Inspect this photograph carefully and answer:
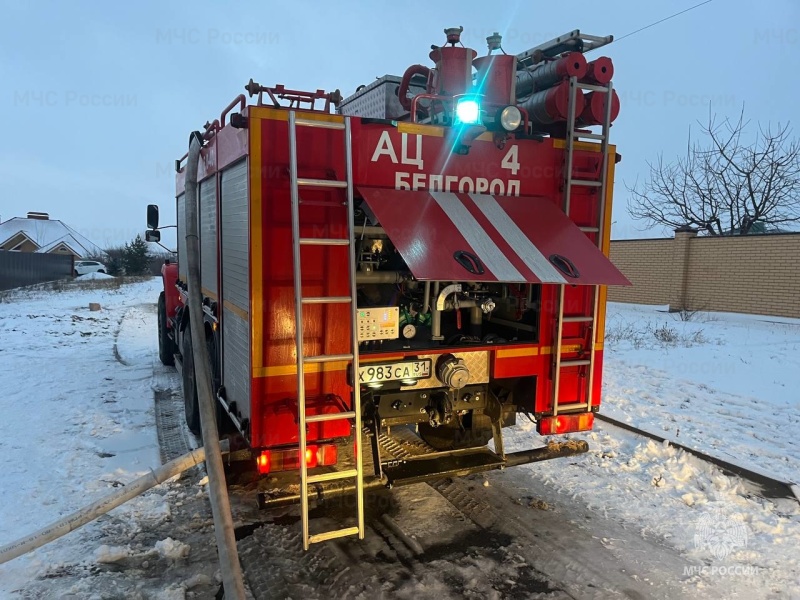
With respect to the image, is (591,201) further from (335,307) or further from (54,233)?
(54,233)

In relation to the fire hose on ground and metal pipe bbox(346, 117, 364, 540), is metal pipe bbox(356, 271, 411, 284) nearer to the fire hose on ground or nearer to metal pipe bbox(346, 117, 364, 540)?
metal pipe bbox(346, 117, 364, 540)

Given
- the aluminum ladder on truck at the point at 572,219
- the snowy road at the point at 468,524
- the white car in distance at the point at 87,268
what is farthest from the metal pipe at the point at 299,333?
the white car in distance at the point at 87,268

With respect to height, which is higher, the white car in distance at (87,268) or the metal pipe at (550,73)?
the metal pipe at (550,73)

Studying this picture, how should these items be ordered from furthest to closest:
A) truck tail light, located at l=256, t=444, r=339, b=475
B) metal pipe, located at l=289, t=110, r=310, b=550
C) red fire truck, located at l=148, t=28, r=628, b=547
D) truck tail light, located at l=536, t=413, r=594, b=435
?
1. truck tail light, located at l=536, t=413, r=594, b=435
2. truck tail light, located at l=256, t=444, r=339, b=475
3. red fire truck, located at l=148, t=28, r=628, b=547
4. metal pipe, located at l=289, t=110, r=310, b=550

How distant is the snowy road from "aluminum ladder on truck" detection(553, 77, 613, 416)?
3.18 feet

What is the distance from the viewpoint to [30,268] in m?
32.4

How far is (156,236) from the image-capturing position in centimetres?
857

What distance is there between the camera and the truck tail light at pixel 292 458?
3.43 m

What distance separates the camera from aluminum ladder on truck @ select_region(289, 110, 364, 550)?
10.3ft

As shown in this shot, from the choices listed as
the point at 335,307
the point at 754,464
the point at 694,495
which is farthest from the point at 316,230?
the point at 754,464

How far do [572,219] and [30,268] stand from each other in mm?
36275

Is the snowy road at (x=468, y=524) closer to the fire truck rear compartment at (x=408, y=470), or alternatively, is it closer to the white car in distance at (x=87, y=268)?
the fire truck rear compartment at (x=408, y=470)

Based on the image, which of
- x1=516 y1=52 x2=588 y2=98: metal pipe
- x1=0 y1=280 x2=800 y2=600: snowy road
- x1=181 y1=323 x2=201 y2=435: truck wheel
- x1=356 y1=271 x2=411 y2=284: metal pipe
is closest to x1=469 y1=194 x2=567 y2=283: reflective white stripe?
x1=356 y1=271 x2=411 y2=284: metal pipe

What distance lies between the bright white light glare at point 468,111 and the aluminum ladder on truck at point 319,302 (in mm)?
771
